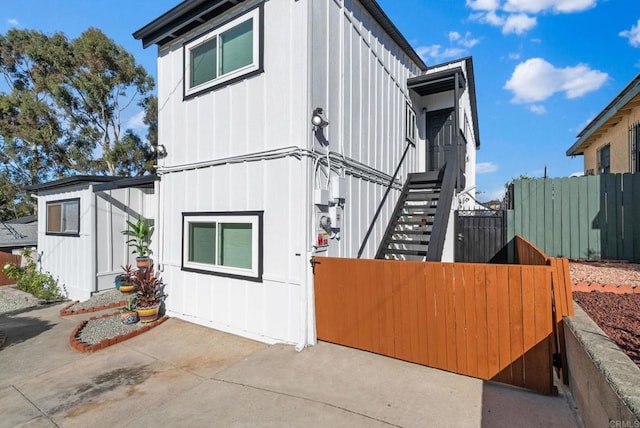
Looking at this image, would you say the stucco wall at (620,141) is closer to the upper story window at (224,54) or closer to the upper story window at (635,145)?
the upper story window at (635,145)

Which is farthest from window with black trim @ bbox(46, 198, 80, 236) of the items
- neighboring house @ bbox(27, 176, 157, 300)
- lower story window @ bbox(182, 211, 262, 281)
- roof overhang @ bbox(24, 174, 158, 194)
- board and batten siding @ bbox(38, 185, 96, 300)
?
lower story window @ bbox(182, 211, 262, 281)

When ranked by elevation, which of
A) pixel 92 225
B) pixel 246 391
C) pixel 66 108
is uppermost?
pixel 66 108

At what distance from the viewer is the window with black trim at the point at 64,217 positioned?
28.3 ft

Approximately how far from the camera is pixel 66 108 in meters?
19.2

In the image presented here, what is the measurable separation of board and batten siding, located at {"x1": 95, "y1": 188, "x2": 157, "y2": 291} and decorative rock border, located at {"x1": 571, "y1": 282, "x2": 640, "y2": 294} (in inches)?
337

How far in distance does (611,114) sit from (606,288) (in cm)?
644

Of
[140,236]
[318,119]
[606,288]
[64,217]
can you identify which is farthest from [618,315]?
[64,217]

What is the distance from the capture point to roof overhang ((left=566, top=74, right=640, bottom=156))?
713 centimetres

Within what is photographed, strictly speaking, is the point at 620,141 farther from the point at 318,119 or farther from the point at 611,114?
the point at 318,119

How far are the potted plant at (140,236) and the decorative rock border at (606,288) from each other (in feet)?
29.1

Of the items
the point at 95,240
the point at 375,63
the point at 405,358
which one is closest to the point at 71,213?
the point at 95,240

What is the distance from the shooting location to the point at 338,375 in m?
3.64

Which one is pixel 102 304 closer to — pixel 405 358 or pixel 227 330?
pixel 227 330

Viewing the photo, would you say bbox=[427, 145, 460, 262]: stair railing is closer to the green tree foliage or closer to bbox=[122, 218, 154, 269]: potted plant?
bbox=[122, 218, 154, 269]: potted plant
